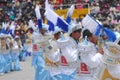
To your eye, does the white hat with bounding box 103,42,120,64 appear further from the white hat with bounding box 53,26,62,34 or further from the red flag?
the white hat with bounding box 53,26,62,34

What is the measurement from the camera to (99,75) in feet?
17.3

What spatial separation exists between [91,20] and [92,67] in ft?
2.49

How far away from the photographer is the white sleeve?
5.69m

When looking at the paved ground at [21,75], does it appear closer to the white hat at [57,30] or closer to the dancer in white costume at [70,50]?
the white hat at [57,30]

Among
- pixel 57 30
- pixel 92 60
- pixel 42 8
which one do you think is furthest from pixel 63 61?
pixel 42 8

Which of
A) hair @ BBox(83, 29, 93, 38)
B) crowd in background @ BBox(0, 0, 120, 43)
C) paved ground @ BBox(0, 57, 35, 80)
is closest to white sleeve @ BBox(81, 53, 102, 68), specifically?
hair @ BBox(83, 29, 93, 38)

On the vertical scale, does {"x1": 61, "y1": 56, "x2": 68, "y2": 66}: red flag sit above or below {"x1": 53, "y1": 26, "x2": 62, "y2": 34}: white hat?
below

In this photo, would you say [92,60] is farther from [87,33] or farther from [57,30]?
[57,30]

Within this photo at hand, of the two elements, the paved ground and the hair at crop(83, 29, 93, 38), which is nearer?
the hair at crop(83, 29, 93, 38)

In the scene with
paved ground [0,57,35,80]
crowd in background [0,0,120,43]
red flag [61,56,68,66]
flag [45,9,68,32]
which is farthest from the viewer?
crowd in background [0,0,120,43]

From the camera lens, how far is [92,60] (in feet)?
18.8

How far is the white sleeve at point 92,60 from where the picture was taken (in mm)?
5693

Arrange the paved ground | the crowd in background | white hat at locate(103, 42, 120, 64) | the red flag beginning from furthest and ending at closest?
1. the crowd in background
2. the paved ground
3. the red flag
4. white hat at locate(103, 42, 120, 64)

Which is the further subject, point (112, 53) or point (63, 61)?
point (63, 61)
